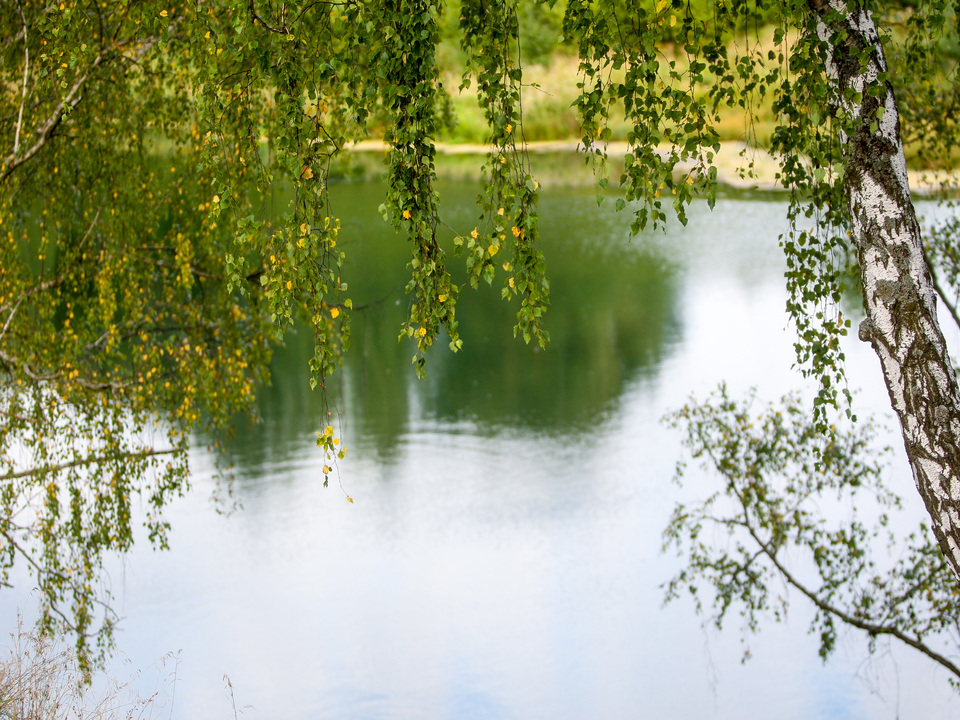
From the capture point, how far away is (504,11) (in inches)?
107

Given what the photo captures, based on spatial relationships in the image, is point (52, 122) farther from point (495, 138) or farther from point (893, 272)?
point (893, 272)

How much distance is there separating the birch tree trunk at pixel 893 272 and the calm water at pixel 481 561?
4124 millimetres

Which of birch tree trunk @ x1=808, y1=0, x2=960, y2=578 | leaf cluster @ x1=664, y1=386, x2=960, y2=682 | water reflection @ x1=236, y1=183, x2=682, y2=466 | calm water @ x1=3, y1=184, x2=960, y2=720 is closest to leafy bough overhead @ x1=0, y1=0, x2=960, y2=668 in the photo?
birch tree trunk @ x1=808, y1=0, x2=960, y2=578

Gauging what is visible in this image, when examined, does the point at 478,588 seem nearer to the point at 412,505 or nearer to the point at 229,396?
the point at 412,505

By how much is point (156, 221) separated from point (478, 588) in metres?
4.83

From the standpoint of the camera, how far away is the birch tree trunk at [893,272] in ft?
8.30

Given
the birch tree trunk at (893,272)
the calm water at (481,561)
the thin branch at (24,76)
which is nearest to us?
the birch tree trunk at (893,272)

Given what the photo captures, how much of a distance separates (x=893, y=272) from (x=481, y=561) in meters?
7.40

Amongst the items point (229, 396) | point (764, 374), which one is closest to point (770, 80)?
point (229, 396)

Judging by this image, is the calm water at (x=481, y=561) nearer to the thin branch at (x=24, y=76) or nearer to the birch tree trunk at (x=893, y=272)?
the thin branch at (x=24, y=76)

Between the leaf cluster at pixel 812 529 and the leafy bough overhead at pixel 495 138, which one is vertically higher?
the leafy bough overhead at pixel 495 138

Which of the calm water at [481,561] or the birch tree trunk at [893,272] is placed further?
the calm water at [481,561]

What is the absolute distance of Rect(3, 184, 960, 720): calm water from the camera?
7977 millimetres

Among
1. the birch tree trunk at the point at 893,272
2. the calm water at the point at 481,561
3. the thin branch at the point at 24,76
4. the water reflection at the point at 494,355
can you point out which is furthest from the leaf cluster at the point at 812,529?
the thin branch at the point at 24,76
